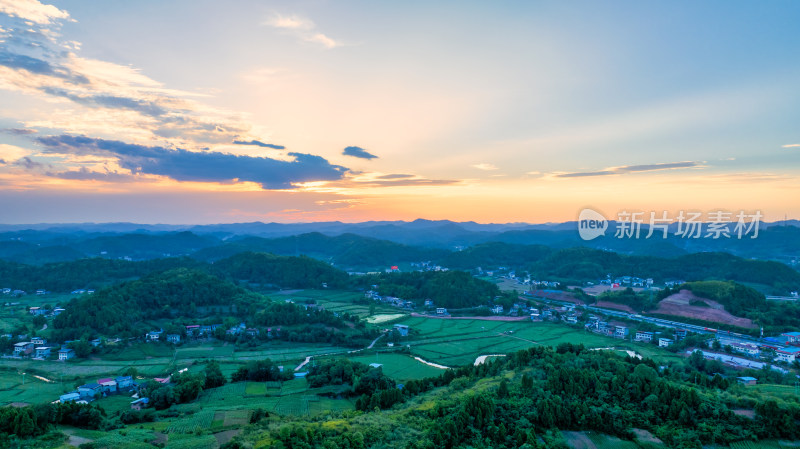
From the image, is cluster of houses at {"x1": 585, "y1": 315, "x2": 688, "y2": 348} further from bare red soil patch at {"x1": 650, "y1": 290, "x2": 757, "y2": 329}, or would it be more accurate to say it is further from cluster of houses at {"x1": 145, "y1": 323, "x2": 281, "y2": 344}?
cluster of houses at {"x1": 145, "y1": 323, "x2": 281, "y2": 344}

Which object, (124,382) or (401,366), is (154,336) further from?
(401,366)

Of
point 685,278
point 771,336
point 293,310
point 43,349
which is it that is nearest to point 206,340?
point 293,310

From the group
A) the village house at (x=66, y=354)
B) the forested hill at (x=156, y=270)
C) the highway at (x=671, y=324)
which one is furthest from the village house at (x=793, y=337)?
the village house at (x=66, y=354)

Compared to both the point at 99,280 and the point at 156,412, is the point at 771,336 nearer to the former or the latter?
the point at 156,412

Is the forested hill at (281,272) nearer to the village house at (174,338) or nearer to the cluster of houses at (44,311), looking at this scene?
the cluster of houses at (44,311)

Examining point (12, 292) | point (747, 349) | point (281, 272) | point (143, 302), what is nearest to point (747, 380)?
point (747, 349)

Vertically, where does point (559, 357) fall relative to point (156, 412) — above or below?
above

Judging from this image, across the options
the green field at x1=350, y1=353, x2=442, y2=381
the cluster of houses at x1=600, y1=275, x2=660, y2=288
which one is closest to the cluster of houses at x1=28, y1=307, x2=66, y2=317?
the green field at x1=350, y1=353, x2=442, y2=381
